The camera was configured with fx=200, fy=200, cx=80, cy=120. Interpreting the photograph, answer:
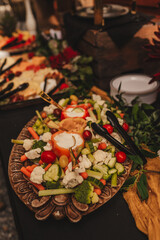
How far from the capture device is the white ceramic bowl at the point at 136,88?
1384mm

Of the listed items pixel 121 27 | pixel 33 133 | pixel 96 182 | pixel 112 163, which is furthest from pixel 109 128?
pixel 121 27

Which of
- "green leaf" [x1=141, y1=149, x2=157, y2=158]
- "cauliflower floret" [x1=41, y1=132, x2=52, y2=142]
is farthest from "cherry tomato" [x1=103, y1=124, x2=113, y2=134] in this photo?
"cauliflower floret" [x1=41, y1=132, x2=52, y2=142]

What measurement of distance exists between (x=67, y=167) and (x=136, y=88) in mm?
853

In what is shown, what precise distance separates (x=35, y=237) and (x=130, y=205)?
41cm

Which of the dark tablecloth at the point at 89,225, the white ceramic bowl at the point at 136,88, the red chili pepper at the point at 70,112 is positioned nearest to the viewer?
the dark tablecloth at the point at 89,225

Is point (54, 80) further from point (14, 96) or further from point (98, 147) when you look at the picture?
point (98, 147)

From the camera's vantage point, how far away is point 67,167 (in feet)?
3.18

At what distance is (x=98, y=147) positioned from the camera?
1.08 m

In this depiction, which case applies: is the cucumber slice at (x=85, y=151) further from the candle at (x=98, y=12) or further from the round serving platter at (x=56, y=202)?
the candle at (x=98, y=12)

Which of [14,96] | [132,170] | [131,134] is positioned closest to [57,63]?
[14,96]

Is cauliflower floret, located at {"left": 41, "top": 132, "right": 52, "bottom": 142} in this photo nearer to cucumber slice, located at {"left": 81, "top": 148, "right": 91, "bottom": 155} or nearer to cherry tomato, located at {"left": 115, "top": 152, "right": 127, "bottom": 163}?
cucumber slice, located at {"left": 81, "top": 148, "right": 91, "bottom": 155}

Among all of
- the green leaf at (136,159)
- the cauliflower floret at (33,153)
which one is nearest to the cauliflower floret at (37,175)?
the cauliflower floret at (33,153)

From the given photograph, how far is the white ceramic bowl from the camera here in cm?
138

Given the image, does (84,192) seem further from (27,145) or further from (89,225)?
(27,145)
